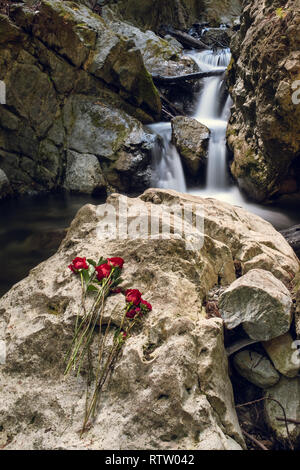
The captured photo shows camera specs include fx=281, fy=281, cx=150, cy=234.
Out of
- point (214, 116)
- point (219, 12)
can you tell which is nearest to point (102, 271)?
point (214, 116)

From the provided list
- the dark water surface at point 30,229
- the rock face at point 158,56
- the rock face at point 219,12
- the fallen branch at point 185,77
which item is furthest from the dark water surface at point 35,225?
the rock face at point 219,12

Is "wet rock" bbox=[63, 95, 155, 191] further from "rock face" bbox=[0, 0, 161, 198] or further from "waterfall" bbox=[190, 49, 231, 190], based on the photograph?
"waterfall" bbox=[190, 49, 231, 190]

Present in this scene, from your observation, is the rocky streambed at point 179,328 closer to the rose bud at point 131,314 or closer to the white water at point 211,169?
the rose bud at point 131,314

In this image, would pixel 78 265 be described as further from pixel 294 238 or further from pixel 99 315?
pixel 294 238

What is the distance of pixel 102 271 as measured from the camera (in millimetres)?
2051

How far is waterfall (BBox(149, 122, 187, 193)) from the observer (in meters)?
9.73

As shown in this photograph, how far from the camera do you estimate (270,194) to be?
7.96m

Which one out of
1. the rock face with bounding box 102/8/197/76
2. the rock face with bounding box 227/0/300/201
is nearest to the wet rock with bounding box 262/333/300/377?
the rock face with bounding box 227/0/300/201

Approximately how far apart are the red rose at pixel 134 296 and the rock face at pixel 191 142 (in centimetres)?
831

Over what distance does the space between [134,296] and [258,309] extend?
822 millimetres

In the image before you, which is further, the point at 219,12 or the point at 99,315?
the point at 219,12

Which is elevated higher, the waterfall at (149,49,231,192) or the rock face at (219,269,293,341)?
the waterfall at (149,49,231,192)

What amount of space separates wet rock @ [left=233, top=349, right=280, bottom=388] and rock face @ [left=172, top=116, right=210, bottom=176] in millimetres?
8326

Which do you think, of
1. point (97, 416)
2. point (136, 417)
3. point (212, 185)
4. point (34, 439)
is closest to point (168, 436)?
point (136, 417)
